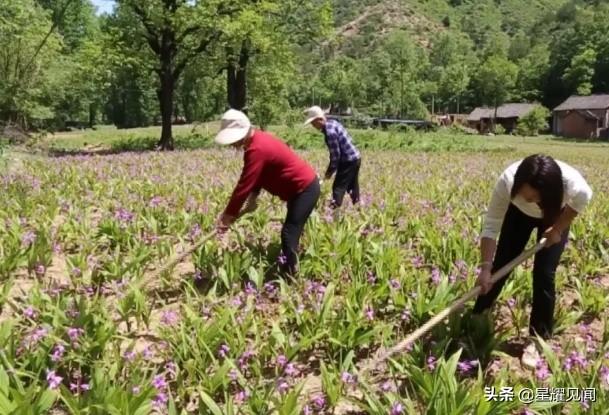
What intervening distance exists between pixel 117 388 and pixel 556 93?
8424cm

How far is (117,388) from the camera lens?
3104 mm

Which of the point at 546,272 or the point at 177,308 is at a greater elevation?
the point at 546,272

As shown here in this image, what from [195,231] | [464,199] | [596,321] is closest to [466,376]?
[596,321]

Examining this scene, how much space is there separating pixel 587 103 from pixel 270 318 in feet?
229

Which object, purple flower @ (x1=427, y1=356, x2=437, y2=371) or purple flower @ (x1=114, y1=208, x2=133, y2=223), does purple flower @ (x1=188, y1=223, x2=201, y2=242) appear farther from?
purple flower @ (x1=427, y1=356, x2=437, y2=371)

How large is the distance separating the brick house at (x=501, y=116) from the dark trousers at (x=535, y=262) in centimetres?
7396

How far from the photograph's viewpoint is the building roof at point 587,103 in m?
65.1

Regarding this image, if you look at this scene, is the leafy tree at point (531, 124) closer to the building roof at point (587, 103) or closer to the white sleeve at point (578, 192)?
the building roof at point (587, 103)

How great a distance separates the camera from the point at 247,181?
4.97 meters

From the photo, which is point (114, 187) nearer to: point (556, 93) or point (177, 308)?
point (177, 308)

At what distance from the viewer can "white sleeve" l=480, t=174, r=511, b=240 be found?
12.8 ft

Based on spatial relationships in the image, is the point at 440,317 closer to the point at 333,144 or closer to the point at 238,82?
the point at 333,144

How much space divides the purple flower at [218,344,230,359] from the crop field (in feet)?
0.08

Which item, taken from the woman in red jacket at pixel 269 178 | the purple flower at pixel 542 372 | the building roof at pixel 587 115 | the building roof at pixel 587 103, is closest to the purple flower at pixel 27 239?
the woman in red jacket at pixel 269 178
